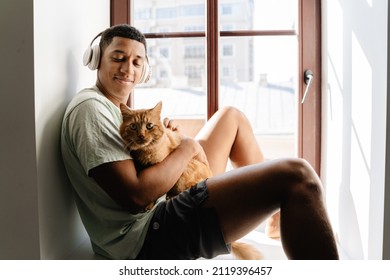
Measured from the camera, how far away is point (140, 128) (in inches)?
46.6

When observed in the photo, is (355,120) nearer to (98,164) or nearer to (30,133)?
(98,164)

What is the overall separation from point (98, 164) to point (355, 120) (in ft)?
2.71

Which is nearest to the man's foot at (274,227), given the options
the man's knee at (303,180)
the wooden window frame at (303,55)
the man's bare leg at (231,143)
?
the man's bare leg at (231,143)

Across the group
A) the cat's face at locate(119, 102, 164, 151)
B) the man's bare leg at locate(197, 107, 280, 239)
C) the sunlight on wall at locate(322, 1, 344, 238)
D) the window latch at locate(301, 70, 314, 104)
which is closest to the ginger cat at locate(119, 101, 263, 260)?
the cat's face at locate(119, 102, 164, 151)

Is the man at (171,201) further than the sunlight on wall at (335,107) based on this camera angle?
No

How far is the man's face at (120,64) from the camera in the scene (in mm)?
1274

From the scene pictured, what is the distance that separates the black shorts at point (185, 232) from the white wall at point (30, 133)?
0.29 m

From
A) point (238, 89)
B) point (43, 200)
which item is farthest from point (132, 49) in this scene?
point (238, 89)

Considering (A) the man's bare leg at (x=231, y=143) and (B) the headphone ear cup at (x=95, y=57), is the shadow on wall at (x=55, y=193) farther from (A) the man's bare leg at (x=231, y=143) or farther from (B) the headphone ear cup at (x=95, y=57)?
(A) the man's bare leg at (x=231, y=143)

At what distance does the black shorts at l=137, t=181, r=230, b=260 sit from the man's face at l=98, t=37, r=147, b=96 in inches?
16.3

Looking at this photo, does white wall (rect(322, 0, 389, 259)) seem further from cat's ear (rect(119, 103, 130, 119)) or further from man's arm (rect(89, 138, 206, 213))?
cat's ear (rect(119, 103, 130, 119))

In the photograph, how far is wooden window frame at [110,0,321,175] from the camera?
1731mm

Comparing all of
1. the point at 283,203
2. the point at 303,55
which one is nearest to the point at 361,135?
the point at 283,203

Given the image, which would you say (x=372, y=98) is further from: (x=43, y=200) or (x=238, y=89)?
(x=43, y=200)
